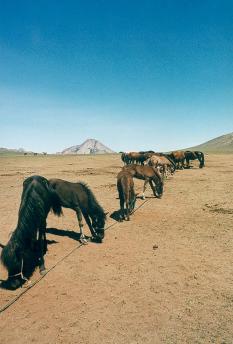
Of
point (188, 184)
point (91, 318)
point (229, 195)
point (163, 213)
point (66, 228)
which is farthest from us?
point (188, 184)

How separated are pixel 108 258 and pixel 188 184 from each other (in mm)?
14902

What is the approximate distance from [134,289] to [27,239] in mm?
2885

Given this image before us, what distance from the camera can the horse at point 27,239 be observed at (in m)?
7.53

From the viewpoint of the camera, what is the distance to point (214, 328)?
241 inches

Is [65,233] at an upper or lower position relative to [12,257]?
lower

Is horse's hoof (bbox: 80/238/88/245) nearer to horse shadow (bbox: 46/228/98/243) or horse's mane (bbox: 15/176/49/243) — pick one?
horse shadow (bbox: 46/228/98/243)

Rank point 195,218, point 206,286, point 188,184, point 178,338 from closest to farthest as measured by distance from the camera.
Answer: point 178,338 → point 206,286 → point 195,218 → point 188,184

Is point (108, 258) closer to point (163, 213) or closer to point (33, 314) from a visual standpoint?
point (33, 314)

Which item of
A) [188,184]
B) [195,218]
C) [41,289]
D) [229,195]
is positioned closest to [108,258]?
[41,289]

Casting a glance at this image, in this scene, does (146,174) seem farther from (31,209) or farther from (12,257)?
(12,257)

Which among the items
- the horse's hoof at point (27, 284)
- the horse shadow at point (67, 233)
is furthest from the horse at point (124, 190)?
the horse's hoof at point (27, 284)

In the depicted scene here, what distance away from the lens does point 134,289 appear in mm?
7672

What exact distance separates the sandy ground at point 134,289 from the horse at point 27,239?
1.19ft

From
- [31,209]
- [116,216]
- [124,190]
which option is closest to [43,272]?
[31,209]
